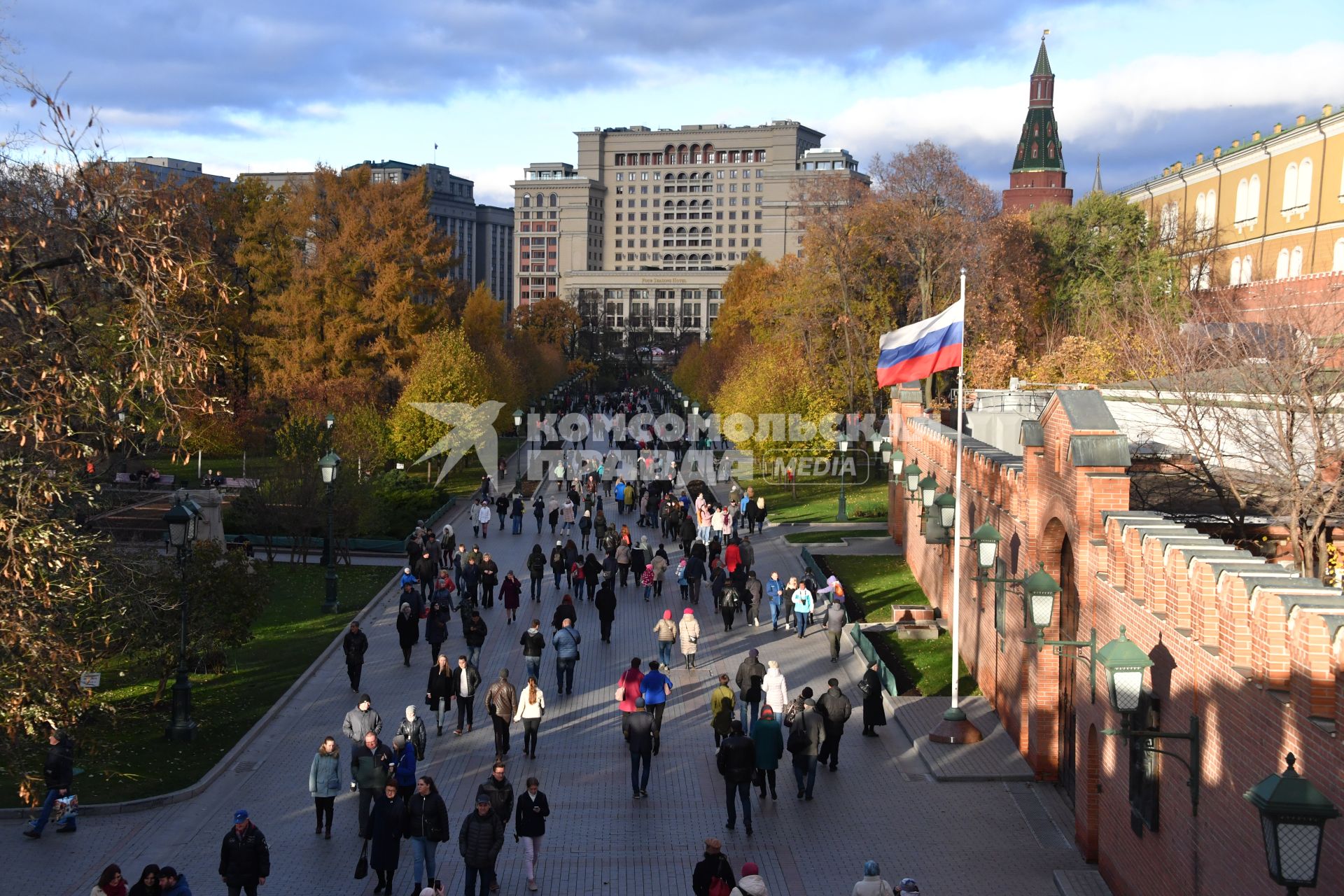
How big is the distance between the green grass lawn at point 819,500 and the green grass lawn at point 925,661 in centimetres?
1599

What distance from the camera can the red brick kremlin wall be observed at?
8.54m

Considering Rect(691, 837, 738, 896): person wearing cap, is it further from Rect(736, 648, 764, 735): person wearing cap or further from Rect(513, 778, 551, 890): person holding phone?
Rect(736, 648, 764, 735): person wearing cap

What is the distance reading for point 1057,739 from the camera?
16547 mm

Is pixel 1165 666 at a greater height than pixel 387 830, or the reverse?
pixel 1165 666

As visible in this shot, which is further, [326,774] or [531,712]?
[531,712]

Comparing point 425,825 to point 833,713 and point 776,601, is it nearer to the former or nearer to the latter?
point 833,713

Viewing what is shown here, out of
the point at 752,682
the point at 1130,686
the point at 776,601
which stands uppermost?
the point at 1130,686

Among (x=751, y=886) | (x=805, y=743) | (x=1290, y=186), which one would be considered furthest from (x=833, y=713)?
(x=1290, y=186)

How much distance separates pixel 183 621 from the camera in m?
17.5

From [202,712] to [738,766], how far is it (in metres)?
9.11

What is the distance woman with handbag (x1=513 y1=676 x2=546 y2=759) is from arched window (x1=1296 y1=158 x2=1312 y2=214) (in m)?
49.1

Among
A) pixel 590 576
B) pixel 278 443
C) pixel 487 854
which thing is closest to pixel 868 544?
pixel 590 576

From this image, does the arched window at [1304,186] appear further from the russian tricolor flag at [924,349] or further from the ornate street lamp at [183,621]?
the ornate street lamp at [183,621]

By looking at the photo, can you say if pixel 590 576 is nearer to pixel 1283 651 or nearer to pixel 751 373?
pixel 1283 651
